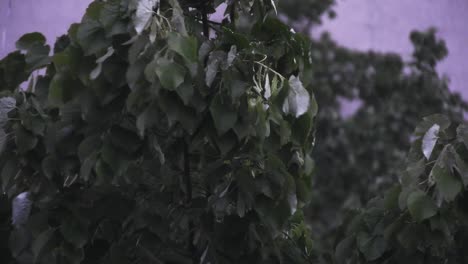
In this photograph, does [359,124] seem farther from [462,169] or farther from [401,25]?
[462,169]

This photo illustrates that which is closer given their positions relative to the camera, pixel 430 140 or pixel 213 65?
pixel 213 65

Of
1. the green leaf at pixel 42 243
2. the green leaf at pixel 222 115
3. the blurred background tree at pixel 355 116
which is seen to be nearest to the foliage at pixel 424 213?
the green leaf at pixel 222 115

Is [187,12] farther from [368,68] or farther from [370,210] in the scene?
[368,68]

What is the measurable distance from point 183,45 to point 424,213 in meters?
0.74

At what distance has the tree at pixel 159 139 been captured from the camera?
190cm

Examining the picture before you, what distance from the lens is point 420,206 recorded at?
2098 millimetres

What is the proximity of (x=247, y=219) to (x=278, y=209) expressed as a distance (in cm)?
9

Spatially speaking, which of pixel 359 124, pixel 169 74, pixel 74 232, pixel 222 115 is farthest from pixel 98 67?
pixel 359 124

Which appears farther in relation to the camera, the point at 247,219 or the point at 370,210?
the point at 370,210

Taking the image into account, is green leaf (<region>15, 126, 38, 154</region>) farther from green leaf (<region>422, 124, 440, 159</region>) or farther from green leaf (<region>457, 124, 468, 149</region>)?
green leaf (<region>457, 124, 468, 149</region>)

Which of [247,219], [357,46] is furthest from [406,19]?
[247,219]

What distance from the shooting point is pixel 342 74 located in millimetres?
7012

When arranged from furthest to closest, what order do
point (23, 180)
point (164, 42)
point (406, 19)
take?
point (406, 19) → point (23, 180) → point (164, 42)

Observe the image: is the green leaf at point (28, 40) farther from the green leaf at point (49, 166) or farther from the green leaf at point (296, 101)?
the green leaf at point (296, 101)
